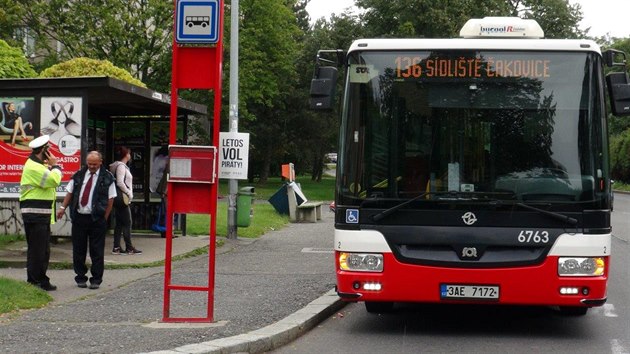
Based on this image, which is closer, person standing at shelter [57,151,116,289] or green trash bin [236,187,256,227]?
person standing at shelter [57,151,116,289]

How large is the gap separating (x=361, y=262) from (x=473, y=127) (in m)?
1.69

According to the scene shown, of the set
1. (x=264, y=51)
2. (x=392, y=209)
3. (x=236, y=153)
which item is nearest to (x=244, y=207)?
(x=236, y=153)

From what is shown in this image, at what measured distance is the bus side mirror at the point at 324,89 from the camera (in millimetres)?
8367

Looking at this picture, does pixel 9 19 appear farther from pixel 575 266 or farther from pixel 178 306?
pixel 575 266

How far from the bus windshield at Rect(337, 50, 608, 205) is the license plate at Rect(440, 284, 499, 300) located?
2.79 feet

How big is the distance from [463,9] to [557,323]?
36.6m

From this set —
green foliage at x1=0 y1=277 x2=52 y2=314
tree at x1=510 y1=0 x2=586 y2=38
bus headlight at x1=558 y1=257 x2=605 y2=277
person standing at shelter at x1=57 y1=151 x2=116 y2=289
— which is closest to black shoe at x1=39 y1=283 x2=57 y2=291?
green foliage at x1=0 y1=277 x2=52 y2=314

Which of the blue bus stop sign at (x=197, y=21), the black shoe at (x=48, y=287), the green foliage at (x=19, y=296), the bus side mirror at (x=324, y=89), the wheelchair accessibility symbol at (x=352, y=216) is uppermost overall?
the blue bus stop sign at (x=197, y=21)

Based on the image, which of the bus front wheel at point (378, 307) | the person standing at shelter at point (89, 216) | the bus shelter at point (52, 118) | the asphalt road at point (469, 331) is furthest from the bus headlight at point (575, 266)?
the bus shelter at point (52, 118)

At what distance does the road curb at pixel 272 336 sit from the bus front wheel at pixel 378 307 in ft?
1.46

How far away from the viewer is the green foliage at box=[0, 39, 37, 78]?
17281mm

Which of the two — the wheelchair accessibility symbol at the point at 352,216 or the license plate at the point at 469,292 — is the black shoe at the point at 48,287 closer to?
the wheelchair accessibility symbol at the point at 352,216

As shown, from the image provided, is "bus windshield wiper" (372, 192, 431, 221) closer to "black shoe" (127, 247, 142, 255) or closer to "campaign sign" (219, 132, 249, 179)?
"black shoe" (127, 247, 142, 255)

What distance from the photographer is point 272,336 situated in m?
7.61
